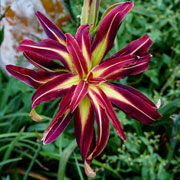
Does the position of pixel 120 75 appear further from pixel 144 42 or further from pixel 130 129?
pixel 130 129

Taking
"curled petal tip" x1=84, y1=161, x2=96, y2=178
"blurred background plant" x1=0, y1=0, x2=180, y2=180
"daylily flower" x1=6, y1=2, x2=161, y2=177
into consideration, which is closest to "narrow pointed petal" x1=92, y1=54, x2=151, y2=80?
"daylily flower" x1=6, y1=2, x2=161, y2=177

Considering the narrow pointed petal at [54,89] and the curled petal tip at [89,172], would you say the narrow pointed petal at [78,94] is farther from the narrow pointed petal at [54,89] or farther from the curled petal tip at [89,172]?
the curled petal tip at [89,172]

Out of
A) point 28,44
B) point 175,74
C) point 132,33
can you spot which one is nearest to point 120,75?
point 28,44

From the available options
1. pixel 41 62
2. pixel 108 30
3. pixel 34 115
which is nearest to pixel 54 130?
pixel 34 115

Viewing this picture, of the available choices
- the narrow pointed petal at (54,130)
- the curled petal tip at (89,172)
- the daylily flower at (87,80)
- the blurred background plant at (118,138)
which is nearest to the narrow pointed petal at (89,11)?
the daylily flower at (87,80)

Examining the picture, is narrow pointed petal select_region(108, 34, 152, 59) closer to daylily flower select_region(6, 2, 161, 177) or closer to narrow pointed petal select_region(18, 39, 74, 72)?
daylily flower select_region(6, 2, 161, 177)

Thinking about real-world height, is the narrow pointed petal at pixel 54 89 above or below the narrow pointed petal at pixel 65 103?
above

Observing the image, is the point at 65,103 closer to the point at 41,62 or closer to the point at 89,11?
the point at 41,62
